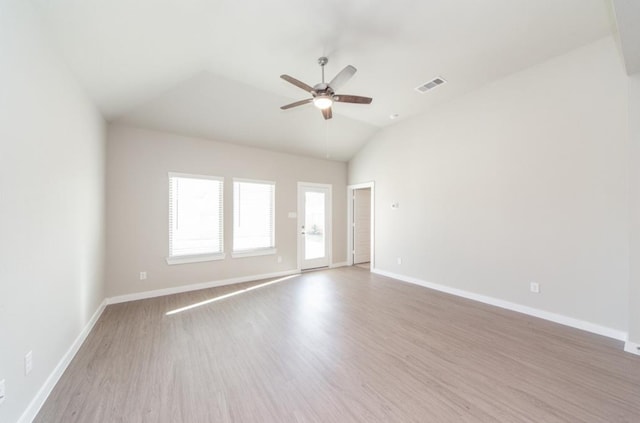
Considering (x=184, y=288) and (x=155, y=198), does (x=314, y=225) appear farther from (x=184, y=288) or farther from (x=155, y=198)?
(x=155, y=198)

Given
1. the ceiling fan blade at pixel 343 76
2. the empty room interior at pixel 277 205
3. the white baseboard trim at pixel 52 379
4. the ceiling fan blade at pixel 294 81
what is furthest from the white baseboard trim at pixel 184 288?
the ceiling fan blade at pixel 343 76

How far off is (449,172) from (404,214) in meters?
1.23

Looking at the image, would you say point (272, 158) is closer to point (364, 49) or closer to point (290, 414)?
point (364, 49)

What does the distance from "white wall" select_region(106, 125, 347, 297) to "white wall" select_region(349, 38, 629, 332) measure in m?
3.30

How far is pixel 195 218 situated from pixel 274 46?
126 inches

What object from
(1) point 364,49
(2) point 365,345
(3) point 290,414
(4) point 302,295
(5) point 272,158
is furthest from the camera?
(5) point 272,158

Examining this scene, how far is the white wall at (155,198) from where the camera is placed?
3965 mm

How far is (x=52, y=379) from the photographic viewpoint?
2.07 m

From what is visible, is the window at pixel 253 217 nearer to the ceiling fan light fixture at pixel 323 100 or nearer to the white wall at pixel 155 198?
the white wall at pixel 155 198

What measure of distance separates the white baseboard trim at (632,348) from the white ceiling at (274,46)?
133 inches

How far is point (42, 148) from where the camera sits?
1.93 meters

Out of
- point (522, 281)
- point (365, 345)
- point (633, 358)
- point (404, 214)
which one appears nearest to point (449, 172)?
point (404, 214)

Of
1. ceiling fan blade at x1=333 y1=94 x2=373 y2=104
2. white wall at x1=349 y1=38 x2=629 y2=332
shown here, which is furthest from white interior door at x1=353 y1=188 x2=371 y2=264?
ceiling fan blade at x1=333 y1=94 x2=373 y2=104

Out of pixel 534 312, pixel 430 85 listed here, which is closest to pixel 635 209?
pixel 534 312
